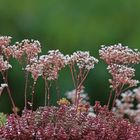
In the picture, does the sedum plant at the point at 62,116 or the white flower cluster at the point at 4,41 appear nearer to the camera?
the sedum plant at the point at 62,116

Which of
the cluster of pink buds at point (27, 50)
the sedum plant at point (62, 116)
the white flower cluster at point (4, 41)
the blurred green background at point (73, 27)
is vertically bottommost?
the sedum plant at point (62, 116)

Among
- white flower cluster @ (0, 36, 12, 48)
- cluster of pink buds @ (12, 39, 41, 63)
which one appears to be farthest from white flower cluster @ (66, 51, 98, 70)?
white flower cluster @ (0, 36, 12, 48)

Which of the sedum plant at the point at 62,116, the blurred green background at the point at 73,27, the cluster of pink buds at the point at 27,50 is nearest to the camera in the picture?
the sedum plant at the point at 62,116

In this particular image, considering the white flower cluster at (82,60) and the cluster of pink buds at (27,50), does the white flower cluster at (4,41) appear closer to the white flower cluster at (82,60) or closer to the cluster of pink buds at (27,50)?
the cluster of pink buds at (27,50)

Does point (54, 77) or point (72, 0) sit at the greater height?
point (72, 0)

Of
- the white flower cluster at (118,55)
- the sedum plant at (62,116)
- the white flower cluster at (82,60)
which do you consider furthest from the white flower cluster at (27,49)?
the white flower cluster at (118,55)

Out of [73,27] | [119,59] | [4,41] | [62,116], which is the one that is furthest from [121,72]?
[73,27]

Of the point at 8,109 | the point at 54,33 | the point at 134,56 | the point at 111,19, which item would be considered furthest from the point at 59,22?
the point at 134,56

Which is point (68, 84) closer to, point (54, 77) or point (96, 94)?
point (96, 94)
